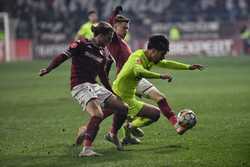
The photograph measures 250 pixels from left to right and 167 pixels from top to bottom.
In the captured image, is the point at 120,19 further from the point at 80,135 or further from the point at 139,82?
the point at 80,135

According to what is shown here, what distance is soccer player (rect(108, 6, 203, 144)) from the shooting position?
33.6 ft

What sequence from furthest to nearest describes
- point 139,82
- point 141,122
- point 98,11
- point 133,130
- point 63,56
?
point 98,11 → point 139,82 → point 133,130 → point 141,122 → point 63,56

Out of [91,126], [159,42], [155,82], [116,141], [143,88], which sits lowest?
[155,82]

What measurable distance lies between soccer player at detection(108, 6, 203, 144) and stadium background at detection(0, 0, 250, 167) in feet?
1.16

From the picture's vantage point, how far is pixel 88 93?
369 inches

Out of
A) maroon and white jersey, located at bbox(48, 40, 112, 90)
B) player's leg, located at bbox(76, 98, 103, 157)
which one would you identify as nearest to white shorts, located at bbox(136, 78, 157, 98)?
maroon and white jersey, located at bbox(48, 40, 112, 90)

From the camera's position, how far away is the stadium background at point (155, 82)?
9.39m

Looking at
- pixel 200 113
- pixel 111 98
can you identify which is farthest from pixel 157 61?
pixel 200 113

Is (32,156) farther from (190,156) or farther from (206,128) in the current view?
(206,128)

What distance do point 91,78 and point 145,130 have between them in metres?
2.66

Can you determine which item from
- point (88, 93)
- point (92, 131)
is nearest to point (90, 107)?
point (88, 93)

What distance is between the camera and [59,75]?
92.1ft

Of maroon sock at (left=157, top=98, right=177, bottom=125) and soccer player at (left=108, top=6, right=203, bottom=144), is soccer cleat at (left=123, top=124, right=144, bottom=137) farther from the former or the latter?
maroon sock at (left=157, top=98, right=177, bottom=125)

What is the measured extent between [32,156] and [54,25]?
34734mm
